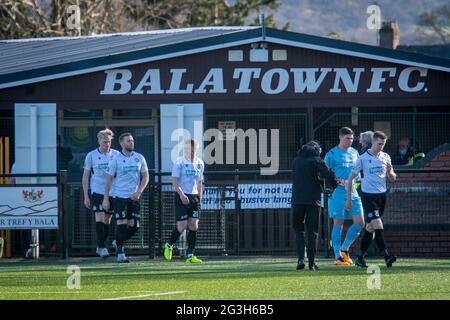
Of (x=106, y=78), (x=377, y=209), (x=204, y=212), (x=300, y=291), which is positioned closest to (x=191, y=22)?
(x=106, y=78)

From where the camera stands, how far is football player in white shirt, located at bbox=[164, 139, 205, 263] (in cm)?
1738

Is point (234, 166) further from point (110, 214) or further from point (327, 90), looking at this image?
point (110, 214)

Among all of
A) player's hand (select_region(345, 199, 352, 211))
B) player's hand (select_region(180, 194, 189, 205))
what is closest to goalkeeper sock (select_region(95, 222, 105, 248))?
player's hand (select_region(180, 194, 189, 205))

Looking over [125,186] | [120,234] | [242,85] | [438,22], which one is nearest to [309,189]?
[125,186]

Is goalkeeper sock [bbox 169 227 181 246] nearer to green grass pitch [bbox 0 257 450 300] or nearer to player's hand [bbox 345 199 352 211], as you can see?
green grass pitch [bbox 0 257 450 300]

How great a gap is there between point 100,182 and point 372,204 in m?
4.83

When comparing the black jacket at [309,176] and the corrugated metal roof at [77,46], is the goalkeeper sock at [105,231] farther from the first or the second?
the corrugated metal roof at [77,46]

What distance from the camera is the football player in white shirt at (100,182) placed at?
1778 centimetres

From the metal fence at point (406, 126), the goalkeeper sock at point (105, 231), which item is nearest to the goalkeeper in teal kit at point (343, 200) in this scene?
the goalkeeper sock at point (105, 231)

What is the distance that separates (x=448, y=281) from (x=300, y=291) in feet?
7.42

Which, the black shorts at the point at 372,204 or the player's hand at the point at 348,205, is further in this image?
the player's hand at the point at 348,205

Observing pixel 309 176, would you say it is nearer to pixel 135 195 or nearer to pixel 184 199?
pixel 184 199

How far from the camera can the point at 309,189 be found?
49.1 feet

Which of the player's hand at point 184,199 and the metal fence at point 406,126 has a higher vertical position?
the metal fence at point 406,126
